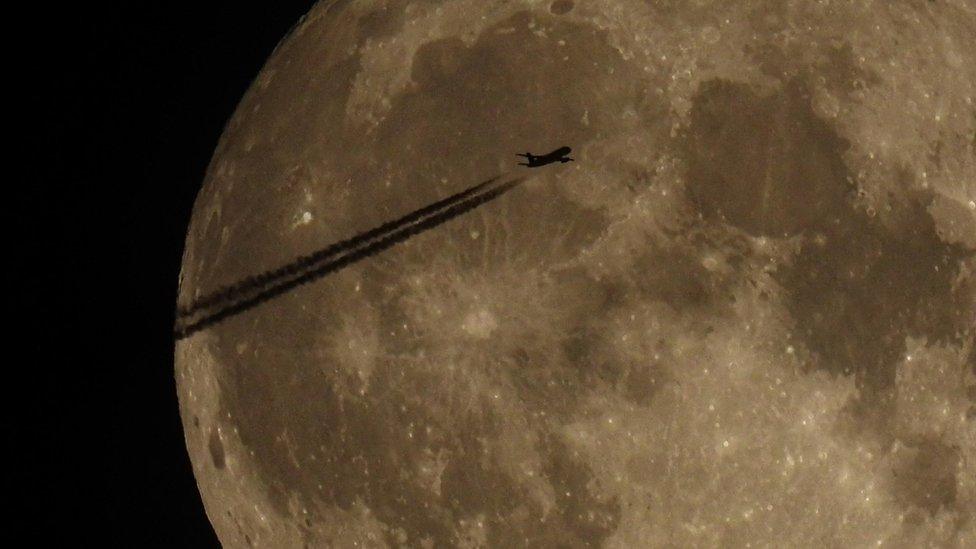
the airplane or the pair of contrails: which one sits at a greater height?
the airplane

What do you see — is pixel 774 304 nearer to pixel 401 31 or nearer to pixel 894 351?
pixel 894 351

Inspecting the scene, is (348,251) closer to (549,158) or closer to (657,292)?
(549,158)

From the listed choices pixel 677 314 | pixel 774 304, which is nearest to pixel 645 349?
pixel 677 314

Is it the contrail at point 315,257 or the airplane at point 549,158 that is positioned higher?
the airplane at point 549,158

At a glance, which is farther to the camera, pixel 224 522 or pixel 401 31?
pixel 224 522

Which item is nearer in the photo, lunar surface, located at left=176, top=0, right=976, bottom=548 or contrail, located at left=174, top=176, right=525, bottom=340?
lunar surface, located at left=176, top=0, right=976, bottom=548

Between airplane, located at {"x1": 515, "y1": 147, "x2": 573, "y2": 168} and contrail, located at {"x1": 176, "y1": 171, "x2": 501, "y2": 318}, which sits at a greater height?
airplane, located at {"x1": 515, "y1": 147, "x2": 573, "y2": 168}
